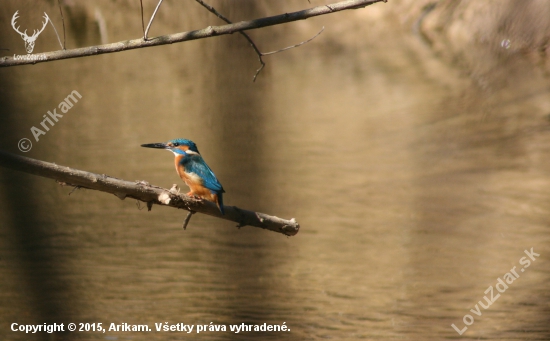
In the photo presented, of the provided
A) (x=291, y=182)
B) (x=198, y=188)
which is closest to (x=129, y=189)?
(x=198, y=188)

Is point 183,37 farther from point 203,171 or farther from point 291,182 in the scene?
point 291,182

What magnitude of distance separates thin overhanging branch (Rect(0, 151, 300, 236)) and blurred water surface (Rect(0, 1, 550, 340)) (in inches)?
52.6

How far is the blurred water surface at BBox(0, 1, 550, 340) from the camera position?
2.98m

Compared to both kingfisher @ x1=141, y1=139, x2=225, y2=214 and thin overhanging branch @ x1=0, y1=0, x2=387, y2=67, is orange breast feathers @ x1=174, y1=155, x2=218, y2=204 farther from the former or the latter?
thin overhanging branch @ x1=0, y1=0, x2=387, y2=67

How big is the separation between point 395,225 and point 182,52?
8.06 feet

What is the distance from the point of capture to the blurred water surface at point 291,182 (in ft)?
9.77

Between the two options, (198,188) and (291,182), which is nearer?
(198,188)

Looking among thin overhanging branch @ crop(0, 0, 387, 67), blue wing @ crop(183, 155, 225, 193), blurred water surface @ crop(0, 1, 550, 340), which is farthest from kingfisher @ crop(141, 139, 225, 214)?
blurred water surface @ crop(0, 1, 550, 340)

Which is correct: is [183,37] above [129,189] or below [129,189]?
above

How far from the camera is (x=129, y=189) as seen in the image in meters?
1.37

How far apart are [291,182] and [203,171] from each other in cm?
260

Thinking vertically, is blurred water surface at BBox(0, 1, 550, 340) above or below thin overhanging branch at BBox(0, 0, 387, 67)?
above

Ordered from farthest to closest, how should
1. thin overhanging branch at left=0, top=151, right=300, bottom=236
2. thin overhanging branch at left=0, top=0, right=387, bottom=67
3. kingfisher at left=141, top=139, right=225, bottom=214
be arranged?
kingfisher at left=141, top=139, right=225, bottom=214 < thin overhanging branch at left=0, top=0, right=387, bottom=67 < thin overhanging branch at left=0, top=151, right=300, bottom=236

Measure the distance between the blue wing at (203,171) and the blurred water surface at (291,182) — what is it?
1289mm
